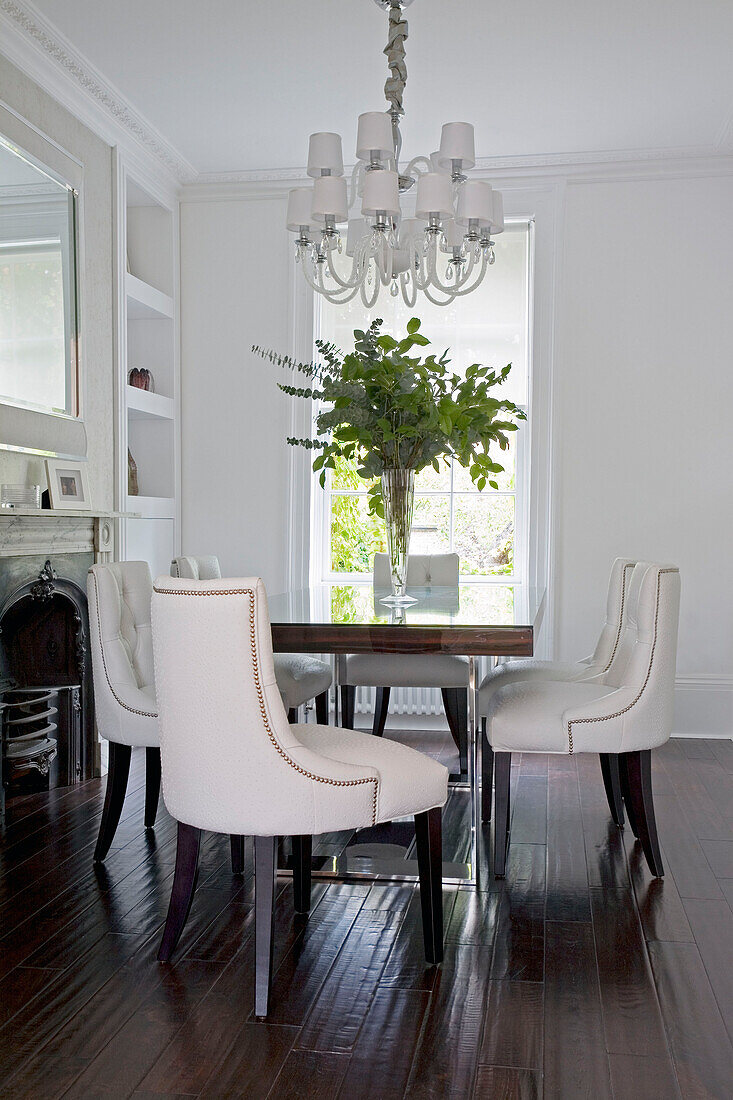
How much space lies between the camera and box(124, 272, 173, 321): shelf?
4.83 metres

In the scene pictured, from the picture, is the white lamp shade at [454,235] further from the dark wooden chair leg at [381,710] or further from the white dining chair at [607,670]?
the dark wooden chair leg at [381,710]

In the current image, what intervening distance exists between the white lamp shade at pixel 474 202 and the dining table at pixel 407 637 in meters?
1.26

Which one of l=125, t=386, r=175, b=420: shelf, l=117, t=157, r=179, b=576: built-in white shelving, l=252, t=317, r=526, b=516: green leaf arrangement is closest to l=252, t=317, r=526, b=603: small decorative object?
l=252, t=317, r=526, b=516: green leaf arrangement

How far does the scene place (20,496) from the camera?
11.8 ft

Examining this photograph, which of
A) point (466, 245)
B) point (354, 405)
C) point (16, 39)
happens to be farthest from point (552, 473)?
point (16, 39)

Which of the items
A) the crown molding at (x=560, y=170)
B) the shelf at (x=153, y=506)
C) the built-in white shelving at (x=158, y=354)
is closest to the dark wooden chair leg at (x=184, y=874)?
the shelf at (x=153, y=506)

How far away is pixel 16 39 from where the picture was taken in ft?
11.9

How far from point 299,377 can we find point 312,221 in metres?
2.04

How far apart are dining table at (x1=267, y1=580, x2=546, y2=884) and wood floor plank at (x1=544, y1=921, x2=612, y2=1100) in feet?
1.42

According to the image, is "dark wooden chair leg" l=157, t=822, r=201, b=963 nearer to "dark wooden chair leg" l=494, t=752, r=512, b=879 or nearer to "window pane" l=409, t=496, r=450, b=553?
"dark wooden chair leg" l=494, t=752, r=512, b=879

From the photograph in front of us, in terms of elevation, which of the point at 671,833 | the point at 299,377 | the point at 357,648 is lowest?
the point at 671,833

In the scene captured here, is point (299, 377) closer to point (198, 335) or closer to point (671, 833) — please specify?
point (198, 335)

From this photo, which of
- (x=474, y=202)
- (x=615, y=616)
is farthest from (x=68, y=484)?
(x=615, y=616)

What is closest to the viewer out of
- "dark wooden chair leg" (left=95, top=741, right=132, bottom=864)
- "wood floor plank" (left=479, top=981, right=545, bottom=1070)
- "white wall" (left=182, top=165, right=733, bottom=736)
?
"wood floor plank" (left=479, top=981, right=545, bottom=1070)
